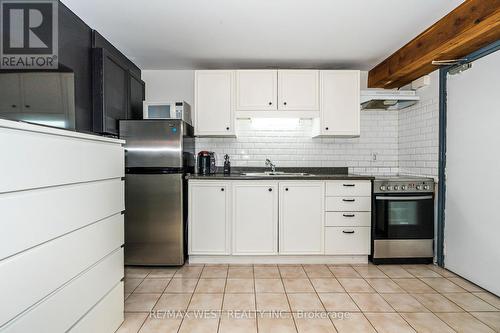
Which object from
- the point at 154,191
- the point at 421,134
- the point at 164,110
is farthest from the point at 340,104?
the point at 154,191

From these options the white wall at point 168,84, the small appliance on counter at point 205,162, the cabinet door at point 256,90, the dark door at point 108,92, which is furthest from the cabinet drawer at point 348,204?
the dark door at point 108,92

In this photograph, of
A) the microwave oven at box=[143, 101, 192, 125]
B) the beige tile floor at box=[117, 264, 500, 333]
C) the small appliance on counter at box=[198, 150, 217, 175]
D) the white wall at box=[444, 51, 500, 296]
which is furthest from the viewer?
the small appliance on counter at box=[198, 150, 217, 175]

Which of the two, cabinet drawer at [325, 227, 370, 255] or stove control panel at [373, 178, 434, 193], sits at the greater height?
stove control panel at [373, 178, 434, 193]

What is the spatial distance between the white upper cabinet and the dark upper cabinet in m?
2.26

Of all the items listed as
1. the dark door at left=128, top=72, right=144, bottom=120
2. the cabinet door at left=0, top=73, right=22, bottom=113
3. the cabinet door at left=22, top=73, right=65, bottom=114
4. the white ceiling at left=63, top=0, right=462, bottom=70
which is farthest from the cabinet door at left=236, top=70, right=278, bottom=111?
the cabinet door at left=0, top=73, right=22, bottom=113

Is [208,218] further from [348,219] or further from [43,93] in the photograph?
[43,93]

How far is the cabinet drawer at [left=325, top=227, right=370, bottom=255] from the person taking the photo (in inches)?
120

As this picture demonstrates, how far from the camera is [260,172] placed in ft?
12.0

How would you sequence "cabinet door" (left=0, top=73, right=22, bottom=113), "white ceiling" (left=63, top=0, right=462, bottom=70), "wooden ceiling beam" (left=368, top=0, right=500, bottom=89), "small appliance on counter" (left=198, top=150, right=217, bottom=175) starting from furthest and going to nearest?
1. "small appliance on counter" (left=198, top=150, right=217, bottom=175)
2. "white ceiling" (left=63, top=0, right=462, bottom=70)
3. "wooden ceiling beam" (left=368, top=0, right=500, bottom=89)
4. "cabinet door" (left=0, top=73, right=22, bottom=113)

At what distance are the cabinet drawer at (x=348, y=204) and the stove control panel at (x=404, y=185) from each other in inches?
7.1

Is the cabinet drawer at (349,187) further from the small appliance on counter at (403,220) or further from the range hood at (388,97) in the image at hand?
the range hood at (388,97)

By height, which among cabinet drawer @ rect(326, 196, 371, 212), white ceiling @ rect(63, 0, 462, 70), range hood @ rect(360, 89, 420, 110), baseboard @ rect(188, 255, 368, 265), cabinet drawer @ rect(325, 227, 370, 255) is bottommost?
baseboard @ rect(188, 255, 368, 265)

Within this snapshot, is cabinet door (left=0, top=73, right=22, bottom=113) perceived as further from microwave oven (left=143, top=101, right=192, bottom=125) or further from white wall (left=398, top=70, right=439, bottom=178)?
white wall (left=398, top=70, right=439, bottom=178)

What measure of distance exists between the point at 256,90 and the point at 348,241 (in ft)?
6.65
